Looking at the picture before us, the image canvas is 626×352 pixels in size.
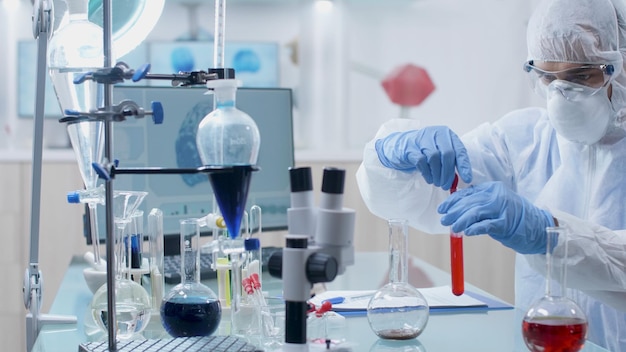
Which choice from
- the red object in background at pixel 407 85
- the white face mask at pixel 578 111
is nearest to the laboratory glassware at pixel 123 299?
the white face mask at pixel 578 111

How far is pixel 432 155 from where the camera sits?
5.16 ft

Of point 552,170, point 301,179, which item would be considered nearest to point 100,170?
point 301,179

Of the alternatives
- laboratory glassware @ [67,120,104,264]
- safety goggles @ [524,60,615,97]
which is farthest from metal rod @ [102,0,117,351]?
safety goggles @ [524,60,615,97]

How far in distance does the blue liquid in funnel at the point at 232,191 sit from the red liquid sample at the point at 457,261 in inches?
19.5

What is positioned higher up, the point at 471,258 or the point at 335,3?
the point at 335,3

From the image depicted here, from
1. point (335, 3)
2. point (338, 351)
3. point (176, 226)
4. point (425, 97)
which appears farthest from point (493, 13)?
point (338, 351)

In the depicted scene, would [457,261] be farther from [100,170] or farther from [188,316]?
[100,170]

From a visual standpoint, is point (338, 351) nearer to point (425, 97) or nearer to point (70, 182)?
point (70, 182)

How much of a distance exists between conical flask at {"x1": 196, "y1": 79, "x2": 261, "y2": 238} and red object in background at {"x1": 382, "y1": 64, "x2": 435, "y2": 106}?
98.9 inches

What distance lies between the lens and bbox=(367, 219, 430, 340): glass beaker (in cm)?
123

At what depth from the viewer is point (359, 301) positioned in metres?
1.58

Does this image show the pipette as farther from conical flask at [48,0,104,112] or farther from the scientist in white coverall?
conical flask at [48,0,104,112]

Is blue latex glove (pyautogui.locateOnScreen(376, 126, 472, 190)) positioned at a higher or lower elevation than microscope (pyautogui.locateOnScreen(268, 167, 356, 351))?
higher

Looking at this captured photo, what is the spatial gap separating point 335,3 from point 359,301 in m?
2.02
